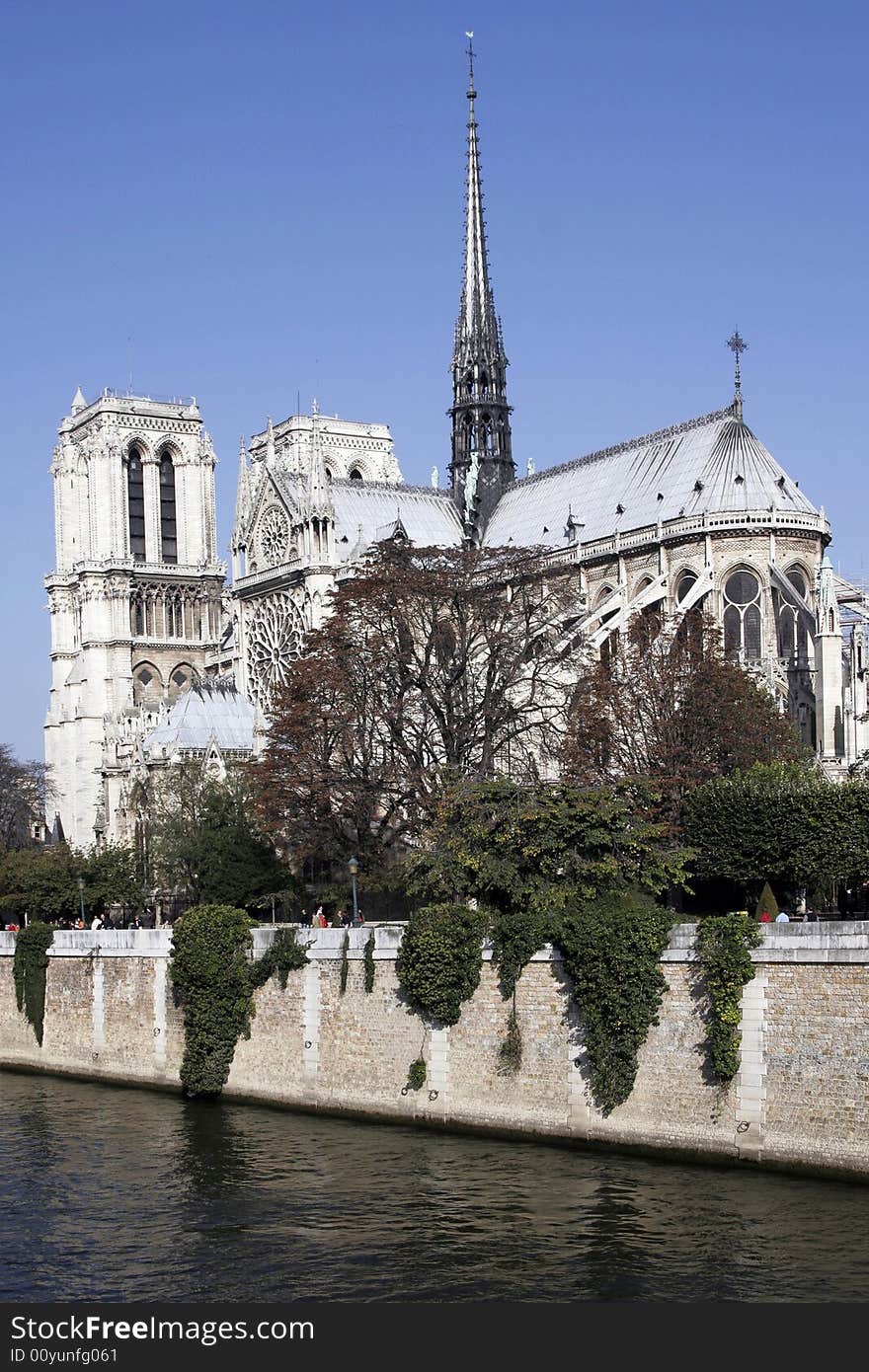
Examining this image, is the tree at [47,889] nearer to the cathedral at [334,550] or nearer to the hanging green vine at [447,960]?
the cathedral at [334,550]

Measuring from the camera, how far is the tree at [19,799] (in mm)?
101375

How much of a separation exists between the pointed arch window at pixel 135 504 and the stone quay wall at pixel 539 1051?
6560 cm

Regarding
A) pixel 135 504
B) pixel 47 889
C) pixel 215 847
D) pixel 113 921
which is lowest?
pixel 113 921

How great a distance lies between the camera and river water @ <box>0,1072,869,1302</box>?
87.8 feet

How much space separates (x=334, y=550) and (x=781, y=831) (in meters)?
42.3

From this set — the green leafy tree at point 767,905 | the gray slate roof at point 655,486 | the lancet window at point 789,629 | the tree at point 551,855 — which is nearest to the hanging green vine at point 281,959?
the tree at point 551,855

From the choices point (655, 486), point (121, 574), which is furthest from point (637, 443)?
point (121, 574)

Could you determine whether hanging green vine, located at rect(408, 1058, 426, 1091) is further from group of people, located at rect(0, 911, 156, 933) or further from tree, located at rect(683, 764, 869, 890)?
group of people, located at rect(0, 911, 156, 933)

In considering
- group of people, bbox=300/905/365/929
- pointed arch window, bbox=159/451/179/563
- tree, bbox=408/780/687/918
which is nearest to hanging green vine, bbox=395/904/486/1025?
tree, bbox=408/780/687/918

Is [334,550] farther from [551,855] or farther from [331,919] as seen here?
[551,855]

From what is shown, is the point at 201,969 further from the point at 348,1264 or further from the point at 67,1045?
the point at 348,1264

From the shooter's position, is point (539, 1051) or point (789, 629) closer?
point (539, 1051)

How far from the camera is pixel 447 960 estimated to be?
38219mm

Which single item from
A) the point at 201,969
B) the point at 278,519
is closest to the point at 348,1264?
the point at 201,969
